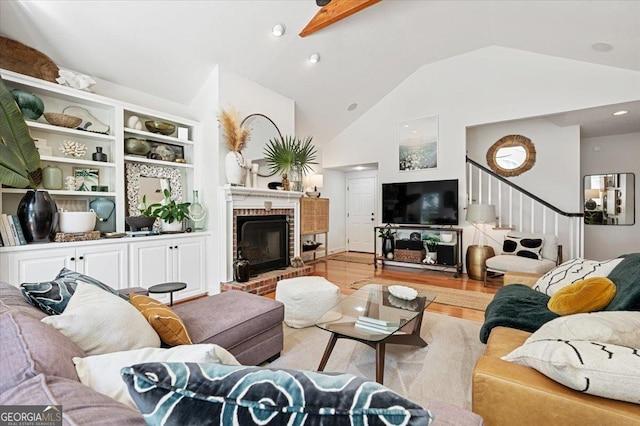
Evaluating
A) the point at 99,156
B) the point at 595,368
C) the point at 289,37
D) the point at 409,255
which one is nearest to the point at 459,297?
the point at 409,255

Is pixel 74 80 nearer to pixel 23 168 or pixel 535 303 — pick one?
pixel 23 168

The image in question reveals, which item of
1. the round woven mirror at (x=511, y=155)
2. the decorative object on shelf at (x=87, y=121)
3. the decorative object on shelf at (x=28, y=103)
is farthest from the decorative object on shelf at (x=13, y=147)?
the round woven mirror at (x=511, y=155)

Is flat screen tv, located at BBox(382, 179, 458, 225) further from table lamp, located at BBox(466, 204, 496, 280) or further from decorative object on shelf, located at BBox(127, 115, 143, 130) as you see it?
decorative object on shelf, located at BBox(127, 115, 143, 130)

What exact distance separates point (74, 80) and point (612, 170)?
822 cm

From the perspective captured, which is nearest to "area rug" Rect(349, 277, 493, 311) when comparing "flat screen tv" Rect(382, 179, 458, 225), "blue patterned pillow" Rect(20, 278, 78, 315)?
"flat screen tv" Rect(382, 179, 458, 225)

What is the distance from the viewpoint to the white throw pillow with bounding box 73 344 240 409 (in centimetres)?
71

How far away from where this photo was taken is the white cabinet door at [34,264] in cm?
243

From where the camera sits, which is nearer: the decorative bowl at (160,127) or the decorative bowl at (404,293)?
the decorative bowl at (404,293)

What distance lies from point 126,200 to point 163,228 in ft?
1.75

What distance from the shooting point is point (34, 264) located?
2545mm

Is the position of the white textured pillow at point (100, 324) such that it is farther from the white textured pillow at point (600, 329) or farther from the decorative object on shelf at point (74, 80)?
the decorative object on shelf at point (74, 80)

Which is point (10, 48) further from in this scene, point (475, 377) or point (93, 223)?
point (475, 377)

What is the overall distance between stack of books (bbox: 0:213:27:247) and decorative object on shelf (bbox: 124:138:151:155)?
130cm

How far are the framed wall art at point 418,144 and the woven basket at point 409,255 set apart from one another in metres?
1.60
